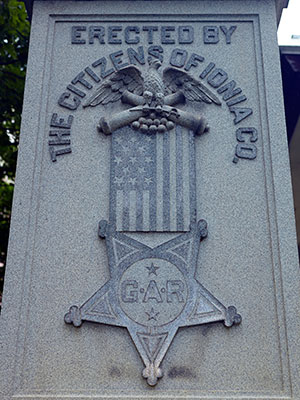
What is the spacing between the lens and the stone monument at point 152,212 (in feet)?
13.6

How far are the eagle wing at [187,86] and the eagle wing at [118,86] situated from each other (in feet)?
1.10

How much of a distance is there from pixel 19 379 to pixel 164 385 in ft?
4.39

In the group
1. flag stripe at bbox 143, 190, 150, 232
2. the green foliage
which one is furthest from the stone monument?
the green foliage

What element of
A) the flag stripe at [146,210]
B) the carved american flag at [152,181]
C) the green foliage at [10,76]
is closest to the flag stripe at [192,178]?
the carved american flag at [152,181]

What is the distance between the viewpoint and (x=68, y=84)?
5.29 metres

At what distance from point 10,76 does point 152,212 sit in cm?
514

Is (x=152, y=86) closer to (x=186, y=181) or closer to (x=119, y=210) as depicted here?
(x=186, y=181)

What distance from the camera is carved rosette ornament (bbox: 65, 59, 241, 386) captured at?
4.27 metres

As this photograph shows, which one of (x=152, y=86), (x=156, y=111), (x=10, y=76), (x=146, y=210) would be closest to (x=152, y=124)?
(x=156, y=111)

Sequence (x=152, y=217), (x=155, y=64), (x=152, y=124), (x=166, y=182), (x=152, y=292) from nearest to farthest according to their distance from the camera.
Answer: (x=152, y=292)
(x=152, y=217)
(x=166, y=182)
(x=152, y=124)
(x=155, y=64)

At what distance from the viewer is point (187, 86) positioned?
17.3ft

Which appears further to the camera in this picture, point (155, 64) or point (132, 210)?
point (155, 64)

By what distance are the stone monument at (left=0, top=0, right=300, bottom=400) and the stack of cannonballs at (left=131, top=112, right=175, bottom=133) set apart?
0.04 ft

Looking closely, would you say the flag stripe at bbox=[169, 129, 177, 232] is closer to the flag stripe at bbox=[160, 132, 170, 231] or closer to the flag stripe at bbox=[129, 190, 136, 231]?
the flag stripe at bbox=[160, 132, 170, 231]
